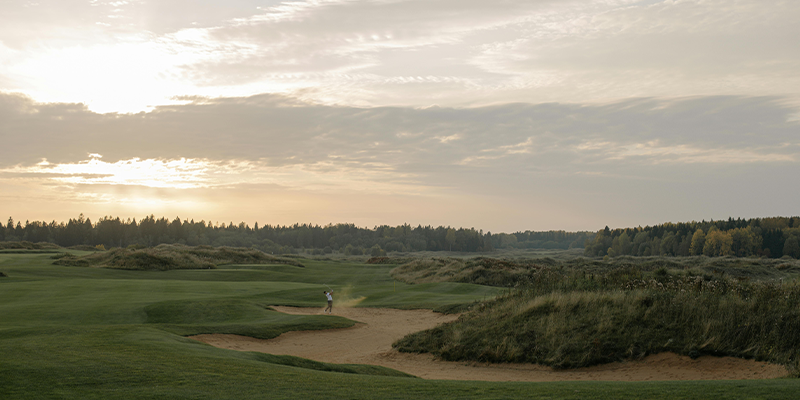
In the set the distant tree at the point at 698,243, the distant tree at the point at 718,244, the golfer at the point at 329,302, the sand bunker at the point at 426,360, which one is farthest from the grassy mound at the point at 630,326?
the distant tree at the point at 698,243

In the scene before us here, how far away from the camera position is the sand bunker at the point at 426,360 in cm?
1367

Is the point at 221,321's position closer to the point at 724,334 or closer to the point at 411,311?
the point at 411,311

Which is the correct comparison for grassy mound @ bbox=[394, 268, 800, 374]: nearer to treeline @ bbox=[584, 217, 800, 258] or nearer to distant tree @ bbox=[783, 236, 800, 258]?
distant tree @ bbox=[783, 236, 800, 258]

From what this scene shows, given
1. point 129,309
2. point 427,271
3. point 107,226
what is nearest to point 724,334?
point 129,309

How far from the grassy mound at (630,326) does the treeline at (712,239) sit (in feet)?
400

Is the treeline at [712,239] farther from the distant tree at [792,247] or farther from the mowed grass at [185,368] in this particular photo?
the mowed grass at [185,368]

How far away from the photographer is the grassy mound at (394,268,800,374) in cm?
1448

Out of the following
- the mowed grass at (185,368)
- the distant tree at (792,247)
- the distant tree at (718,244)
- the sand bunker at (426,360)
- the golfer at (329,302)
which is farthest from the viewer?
the distant tree at (718,244)

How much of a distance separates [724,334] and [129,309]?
24693 millimetres

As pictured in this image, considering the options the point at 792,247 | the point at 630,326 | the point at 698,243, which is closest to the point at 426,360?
the point at 630,326

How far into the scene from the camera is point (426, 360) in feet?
58.3

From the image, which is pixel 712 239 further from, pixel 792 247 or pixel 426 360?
pixel 426 360

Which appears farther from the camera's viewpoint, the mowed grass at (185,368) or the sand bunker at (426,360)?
the sand bunker at (426,360)

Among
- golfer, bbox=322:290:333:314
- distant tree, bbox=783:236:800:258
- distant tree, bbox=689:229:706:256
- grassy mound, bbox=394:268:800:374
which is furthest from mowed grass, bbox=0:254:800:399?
distant tree, bbox=689:229:706:256
